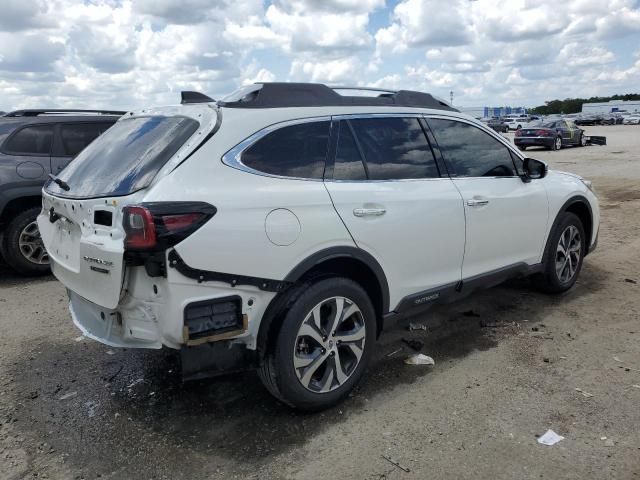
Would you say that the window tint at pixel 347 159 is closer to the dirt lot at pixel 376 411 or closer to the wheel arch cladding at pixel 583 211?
the dirt lot at pixel 376 411

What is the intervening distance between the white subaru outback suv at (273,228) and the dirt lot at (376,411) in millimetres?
371

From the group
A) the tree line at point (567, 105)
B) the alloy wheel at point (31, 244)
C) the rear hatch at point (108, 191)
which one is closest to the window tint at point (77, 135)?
the alloy wheel at point (31, 244)

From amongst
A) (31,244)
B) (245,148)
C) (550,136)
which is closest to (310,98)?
(245,148)

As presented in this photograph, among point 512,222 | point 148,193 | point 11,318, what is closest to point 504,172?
point 512,222

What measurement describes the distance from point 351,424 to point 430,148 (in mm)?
2011

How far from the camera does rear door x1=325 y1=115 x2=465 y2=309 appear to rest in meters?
3.44

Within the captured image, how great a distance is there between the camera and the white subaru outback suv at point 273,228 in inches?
112

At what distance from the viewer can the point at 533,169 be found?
4.81 meters

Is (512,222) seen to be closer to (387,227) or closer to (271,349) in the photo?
(387,227)

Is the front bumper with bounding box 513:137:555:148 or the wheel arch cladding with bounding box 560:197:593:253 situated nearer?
the wheel arch cladding with bounding box 560:197:593:253

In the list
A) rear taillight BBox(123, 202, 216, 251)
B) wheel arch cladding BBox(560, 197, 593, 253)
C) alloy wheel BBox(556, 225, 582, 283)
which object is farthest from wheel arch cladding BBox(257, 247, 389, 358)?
wheel arch cladding BBox(560, 197, 593, 253)

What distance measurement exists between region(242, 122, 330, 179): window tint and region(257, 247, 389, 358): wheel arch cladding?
50cm

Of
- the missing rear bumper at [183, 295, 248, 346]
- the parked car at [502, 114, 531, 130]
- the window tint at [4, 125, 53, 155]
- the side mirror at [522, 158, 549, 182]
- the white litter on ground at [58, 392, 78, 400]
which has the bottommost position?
the white litter on ground at [58, 392, 78, 400]

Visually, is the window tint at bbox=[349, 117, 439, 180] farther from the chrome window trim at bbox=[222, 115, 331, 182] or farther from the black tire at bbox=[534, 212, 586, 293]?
the black tire at bbox=[534, 212, 586, 293]
